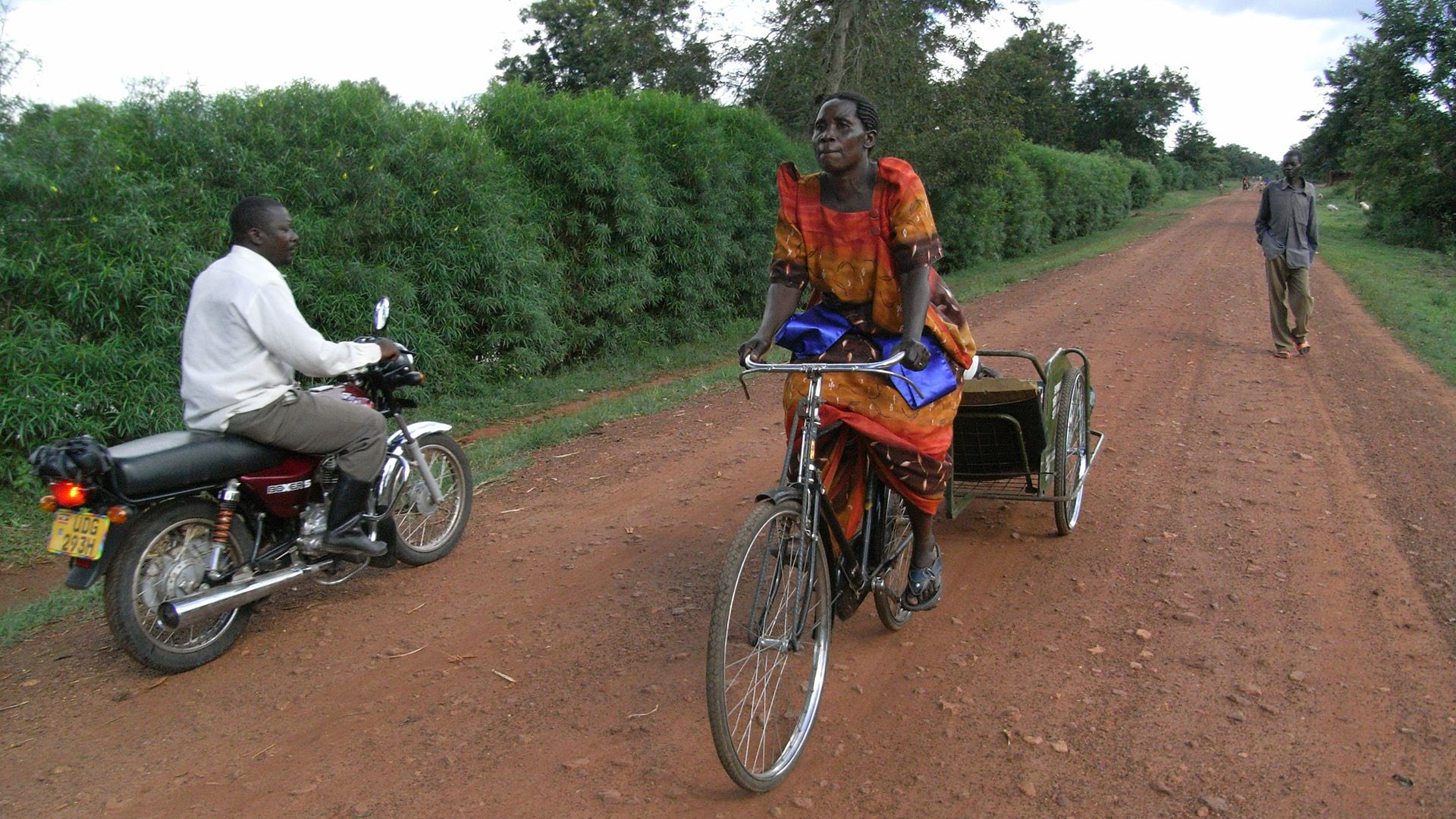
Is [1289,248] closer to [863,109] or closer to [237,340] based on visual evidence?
[863,109]

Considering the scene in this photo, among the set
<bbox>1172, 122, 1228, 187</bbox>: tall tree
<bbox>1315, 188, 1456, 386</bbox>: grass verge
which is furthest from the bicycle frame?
<bbox>1172, 122, 1228, 187</bbox>: tall tree

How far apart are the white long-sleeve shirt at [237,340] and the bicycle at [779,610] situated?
2.06 m

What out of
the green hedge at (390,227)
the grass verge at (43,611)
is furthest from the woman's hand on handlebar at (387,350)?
the green hedge at (390,227)

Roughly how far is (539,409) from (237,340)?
18.7 feet

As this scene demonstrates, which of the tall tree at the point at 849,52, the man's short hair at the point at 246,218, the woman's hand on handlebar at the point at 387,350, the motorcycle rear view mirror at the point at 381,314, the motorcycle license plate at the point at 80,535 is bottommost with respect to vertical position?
the motorcycle license plate at the point at 80,535

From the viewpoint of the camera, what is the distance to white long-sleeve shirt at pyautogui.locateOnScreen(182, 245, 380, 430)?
4266 mm

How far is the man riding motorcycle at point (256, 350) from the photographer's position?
169 inches

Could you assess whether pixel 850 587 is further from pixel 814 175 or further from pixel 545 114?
pixel 545 114

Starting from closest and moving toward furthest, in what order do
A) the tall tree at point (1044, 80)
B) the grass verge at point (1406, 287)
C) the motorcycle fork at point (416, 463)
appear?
1. the motorcycle fork at point (416, 463)
2. the grass verge at point (1406, 287)
3. the tall tree at point (1044, 80)

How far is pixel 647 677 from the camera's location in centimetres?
412

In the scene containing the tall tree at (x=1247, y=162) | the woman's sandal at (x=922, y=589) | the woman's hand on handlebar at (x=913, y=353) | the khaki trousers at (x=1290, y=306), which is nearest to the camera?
the woman's hand on handlebar at (x=913, y=353)

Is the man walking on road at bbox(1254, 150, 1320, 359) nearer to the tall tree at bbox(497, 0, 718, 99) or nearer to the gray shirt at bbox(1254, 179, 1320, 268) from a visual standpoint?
the gray shirt at bbox(1254, 179, 1320, 268)

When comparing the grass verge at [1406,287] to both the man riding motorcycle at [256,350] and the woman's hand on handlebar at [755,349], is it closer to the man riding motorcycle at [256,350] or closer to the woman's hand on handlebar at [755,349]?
the woman's hand on handlebar at [755,349]

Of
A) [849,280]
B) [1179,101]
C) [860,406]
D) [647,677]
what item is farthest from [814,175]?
[1179,101]
